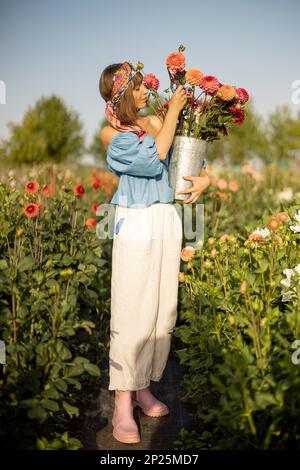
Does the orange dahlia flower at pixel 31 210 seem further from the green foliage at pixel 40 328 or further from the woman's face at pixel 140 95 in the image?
the woman's face at pixel 140 95

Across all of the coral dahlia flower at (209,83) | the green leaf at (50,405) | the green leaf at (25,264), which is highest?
the coral dahlia flower at (209,83)

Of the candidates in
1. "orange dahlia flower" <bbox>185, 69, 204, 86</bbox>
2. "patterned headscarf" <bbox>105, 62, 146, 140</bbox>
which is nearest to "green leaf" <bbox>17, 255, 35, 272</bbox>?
"patterned headscarf" <bbox>105, 62, 146, 140</bbox>

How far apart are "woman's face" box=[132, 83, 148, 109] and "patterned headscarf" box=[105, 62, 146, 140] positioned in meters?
0.08

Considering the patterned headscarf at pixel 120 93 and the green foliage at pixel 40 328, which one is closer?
the green foliage at pixel 40 328

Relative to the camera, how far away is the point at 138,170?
2617mm

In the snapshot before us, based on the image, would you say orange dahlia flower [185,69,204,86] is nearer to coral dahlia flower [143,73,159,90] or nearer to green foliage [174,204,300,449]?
coral dahlia flower [143,73,159,90]

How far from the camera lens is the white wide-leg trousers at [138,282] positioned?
8.86 feet

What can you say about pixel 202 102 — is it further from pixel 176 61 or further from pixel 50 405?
pixel 50 405

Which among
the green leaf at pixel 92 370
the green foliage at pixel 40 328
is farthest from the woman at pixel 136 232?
the green leaf at pixel 92 370

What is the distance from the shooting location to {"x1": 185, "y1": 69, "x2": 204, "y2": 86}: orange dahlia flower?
105 inches

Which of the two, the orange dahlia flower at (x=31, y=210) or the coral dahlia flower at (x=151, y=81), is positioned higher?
the coral dahlia flower at (x=151, y=81)

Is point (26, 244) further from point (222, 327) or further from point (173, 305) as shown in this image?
point (222, 327)

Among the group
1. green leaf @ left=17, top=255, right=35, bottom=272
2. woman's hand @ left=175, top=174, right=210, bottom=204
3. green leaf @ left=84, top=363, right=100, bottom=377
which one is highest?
woman's hand @ left=175, top=174, right=210, bottom=204

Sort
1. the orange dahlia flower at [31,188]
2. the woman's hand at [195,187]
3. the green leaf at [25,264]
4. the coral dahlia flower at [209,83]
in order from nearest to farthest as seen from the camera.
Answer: the green leaf at [25,264], the coral dahlia flower at [209,83], the woman's hand at [195,187], the orange dahlia flower at [31,188]
